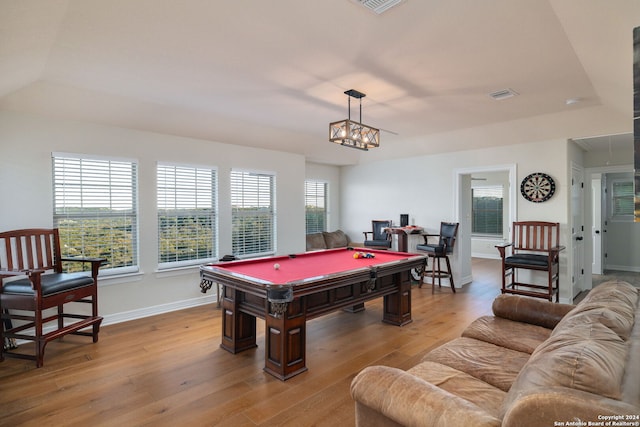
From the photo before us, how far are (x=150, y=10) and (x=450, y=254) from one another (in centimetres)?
551

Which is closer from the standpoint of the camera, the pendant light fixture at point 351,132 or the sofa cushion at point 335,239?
the pendant light fixture at point 351,132

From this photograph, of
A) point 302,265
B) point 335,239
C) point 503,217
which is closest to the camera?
point 302,265

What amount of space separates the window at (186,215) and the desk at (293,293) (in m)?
1.63

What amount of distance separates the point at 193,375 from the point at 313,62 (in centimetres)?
292

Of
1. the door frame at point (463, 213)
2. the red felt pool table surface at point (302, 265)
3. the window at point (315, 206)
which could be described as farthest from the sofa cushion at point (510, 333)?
the window at point (315, 206)

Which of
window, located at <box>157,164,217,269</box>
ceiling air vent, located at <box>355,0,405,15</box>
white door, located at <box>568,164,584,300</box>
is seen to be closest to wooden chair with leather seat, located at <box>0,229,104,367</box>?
window, located at <box>157,164,217,269</box>

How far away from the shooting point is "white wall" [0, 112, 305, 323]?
351cm

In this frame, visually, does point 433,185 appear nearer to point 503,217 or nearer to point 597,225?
point 597,225

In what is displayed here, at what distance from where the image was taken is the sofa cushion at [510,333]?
7.31 feet

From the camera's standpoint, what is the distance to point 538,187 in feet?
16.7

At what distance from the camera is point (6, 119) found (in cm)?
344

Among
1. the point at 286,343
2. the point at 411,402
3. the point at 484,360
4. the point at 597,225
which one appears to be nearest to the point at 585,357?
the point at 411,402

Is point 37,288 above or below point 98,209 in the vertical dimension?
below

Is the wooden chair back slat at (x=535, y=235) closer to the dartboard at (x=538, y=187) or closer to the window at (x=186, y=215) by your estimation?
the dartboard at (x=538, y=187)
